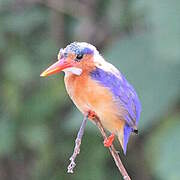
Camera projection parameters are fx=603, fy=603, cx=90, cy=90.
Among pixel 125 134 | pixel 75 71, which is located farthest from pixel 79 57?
pixel 125 134

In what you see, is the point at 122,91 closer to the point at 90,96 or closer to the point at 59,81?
the point at 90,96

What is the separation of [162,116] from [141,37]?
1.36ft

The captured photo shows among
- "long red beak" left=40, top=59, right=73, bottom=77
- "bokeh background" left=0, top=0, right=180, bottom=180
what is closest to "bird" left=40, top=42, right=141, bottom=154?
"long red beak" left=40, top=59, right=73, bottom=77

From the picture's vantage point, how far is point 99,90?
A: 40.8 inches

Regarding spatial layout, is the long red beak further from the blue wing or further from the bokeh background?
the bokeh background

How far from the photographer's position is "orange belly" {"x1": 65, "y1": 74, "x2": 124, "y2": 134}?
1032 millimetres

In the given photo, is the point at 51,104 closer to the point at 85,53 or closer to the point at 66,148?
the point at 66,148

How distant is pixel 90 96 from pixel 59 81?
77.5 inches

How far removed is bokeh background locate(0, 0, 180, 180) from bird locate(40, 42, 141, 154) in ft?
4.50

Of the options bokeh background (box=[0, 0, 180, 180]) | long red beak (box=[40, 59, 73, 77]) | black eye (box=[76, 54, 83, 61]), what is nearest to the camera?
long red beak (box=[40, 59, 73, 77])

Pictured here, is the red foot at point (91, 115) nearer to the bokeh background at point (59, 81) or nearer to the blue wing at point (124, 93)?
the blue wing at point (124, 93)

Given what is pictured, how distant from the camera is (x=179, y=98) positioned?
249 centimetres

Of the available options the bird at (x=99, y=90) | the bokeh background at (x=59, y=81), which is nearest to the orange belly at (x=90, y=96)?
the bird at (x=99, y=90)

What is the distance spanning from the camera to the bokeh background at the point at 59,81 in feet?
8.36
